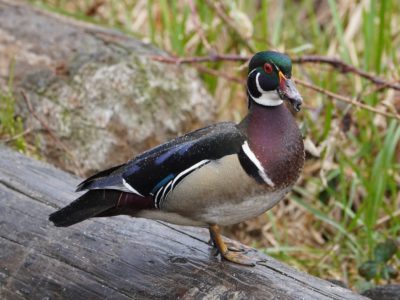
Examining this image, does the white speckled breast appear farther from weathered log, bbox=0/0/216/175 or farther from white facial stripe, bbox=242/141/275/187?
weathered log, bbox=0/0/216/175

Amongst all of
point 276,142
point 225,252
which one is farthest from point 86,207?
point 276,142

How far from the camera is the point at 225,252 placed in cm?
276

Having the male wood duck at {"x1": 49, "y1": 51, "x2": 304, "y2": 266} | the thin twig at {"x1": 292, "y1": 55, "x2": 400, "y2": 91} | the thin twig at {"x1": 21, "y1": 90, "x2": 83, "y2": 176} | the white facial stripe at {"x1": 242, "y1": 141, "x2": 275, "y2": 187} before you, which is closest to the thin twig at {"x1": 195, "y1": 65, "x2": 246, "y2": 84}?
the thin twig at {"x1": 292, "y1": 55, "x2": 400, "y2": 91}

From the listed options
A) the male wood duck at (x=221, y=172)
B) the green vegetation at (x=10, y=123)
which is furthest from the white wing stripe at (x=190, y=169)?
the green vegetation at (x=10, y=123)

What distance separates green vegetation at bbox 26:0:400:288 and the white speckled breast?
1.13 meters

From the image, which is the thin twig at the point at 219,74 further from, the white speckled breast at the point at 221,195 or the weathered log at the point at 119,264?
the white speckled breast at the point at 221,195

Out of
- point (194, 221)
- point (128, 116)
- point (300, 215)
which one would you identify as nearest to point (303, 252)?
point (300, 215)

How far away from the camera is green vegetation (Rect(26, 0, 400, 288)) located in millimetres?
4145

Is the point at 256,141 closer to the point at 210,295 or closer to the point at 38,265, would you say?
the point at 210,295

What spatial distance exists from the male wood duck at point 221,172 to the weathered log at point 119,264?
0.15 metres

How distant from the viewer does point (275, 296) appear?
253 centimetres

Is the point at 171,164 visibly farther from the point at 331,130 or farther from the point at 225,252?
the point at 331,130

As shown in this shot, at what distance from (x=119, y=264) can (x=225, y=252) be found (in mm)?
353

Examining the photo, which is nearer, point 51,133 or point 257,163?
point 257,163
